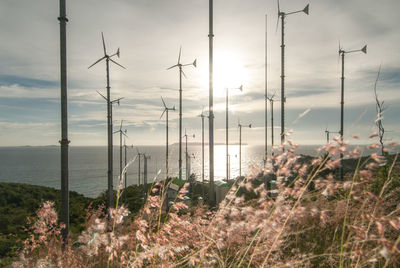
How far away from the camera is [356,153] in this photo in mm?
2035

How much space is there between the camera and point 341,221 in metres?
3.88

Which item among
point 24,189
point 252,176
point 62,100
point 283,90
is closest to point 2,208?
point 24,189

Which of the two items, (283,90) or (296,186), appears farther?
(283,90)

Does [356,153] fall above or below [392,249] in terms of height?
above

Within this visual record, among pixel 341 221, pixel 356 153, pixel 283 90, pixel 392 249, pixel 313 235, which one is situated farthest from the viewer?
pixel 283 90

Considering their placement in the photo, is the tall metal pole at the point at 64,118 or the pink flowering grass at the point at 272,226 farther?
the tall metal pole at the point at 64,118

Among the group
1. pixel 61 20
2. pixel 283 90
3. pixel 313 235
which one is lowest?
pixel 313 235

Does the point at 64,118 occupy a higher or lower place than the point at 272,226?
higher

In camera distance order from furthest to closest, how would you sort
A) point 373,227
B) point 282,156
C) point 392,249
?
point 373,227 → point 282,156 → point 392,249

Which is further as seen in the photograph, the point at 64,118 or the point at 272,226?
the point at 64,118

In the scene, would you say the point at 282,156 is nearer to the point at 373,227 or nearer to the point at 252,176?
the point at 252,176

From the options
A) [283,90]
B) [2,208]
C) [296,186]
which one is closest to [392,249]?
[296,186]

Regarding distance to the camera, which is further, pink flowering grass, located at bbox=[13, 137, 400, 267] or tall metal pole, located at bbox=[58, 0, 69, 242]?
tall metal pole, located at bbox=[58, 0, 69, 242]

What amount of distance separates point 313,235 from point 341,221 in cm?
61
